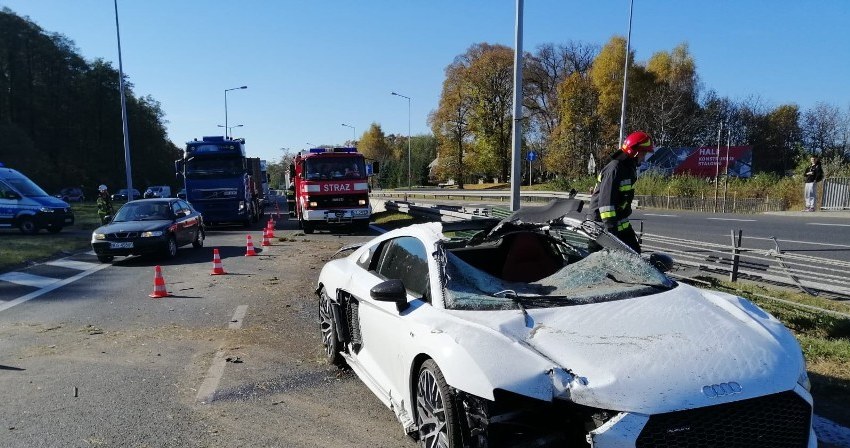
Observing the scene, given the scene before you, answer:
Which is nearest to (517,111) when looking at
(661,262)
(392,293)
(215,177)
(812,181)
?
(661,262)

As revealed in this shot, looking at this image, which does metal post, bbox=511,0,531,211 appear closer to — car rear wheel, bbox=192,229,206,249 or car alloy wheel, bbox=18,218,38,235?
car rear wheel, bbox=192,229,206,249

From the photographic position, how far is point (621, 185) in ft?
19.2

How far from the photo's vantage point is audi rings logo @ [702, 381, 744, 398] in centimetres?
247

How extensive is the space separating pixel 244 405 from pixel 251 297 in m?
4.61

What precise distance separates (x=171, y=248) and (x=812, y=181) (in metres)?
21.5

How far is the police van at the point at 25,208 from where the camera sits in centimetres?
1992

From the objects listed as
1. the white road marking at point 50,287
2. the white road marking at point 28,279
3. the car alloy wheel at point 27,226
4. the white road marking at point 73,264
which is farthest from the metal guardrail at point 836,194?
the car alloy wheel at point 27,226

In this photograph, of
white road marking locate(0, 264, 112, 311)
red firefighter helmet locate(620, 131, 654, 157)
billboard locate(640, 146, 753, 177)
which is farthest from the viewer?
billboard locate(640, 146, 753, 177)

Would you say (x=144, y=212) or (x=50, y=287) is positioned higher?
(x=144, y=212)

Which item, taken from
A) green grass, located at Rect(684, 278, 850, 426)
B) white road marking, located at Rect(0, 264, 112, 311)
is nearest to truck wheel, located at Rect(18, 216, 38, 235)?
white road marking, located at Rect(0, 264, 112, 311)

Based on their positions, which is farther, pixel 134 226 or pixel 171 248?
pixel 171 248

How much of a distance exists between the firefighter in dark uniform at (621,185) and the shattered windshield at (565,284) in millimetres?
1586

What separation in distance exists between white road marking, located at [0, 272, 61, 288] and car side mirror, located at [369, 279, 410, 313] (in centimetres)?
953

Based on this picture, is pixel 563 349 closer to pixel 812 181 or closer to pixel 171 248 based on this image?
pixel 171 248
